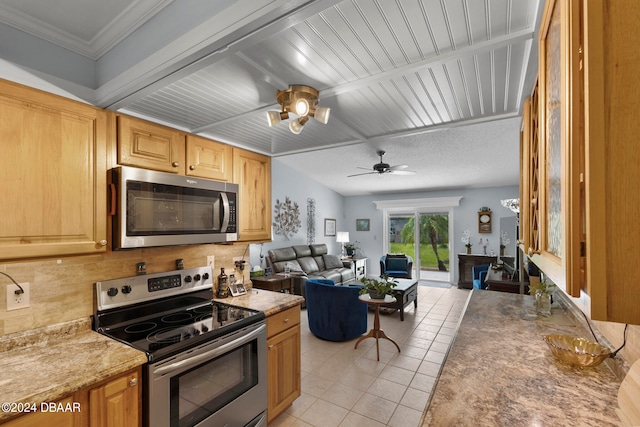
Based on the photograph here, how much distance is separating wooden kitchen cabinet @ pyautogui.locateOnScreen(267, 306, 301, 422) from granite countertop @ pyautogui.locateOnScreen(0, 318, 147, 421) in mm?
916

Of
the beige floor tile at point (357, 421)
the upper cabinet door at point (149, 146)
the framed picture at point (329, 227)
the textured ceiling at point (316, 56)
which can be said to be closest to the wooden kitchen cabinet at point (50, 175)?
the upper cabinet door at point (149, 146)

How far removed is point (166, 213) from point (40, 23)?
112cm

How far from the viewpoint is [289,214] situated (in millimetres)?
6742

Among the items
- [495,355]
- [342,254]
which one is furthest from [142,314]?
[342,254]

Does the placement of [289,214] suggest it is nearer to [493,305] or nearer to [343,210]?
[343,210]

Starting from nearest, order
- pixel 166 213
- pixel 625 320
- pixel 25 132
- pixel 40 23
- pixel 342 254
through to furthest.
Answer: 1. pixel 625 320
2. pixel 25 132
3. pixel 40 23
4. pixel 166 213
5. pixel 342 254

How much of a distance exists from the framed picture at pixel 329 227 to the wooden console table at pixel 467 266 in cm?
329

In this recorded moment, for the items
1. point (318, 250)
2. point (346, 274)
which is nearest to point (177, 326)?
point (346, 274)

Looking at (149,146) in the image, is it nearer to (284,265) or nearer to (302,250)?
(284,265)

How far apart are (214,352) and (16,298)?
40.1 inches

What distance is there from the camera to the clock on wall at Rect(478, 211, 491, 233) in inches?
276

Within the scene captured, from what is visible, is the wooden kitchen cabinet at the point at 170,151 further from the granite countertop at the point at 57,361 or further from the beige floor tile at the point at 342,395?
the beige floor tile at the point at 342,395

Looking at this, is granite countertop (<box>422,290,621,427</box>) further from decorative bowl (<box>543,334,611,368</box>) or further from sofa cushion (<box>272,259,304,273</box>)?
sofa cushion (<box>272,259,304,273</box>)

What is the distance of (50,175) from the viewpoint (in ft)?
4.77
